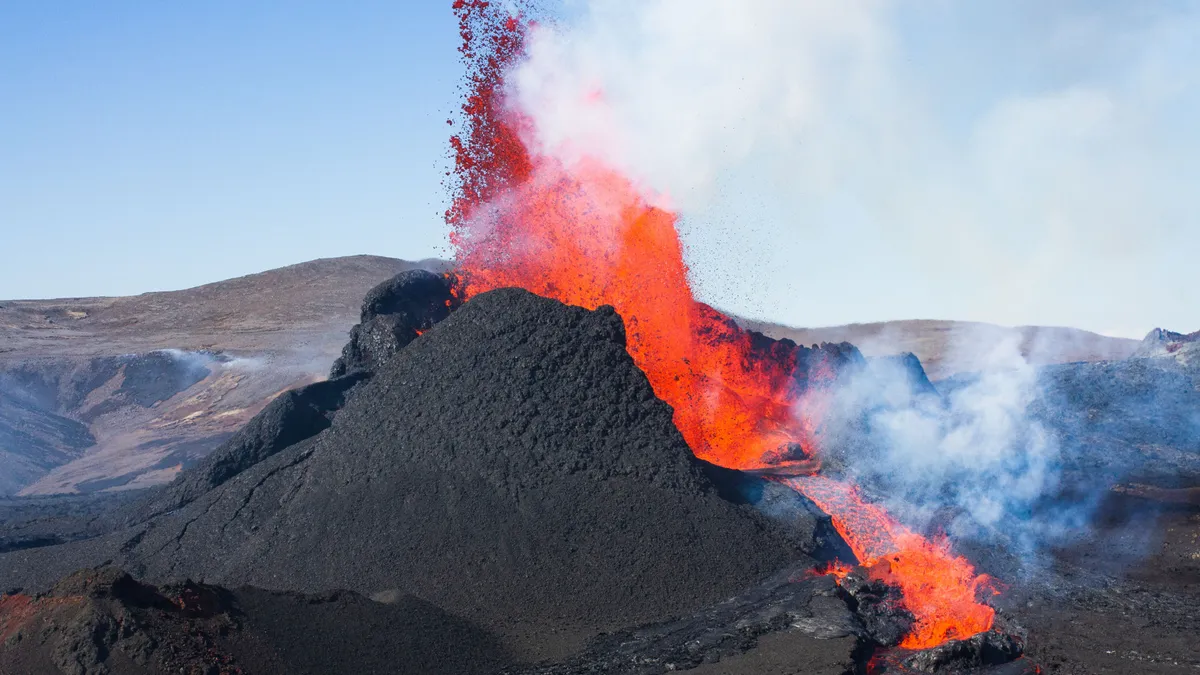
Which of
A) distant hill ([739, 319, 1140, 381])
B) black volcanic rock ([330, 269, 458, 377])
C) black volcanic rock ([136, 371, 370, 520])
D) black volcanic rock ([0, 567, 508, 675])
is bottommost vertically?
black volcanic rock ([0, 567, 508, 675])

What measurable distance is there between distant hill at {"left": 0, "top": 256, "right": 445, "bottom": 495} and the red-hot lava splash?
15046 mm

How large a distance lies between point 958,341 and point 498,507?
47.1 m

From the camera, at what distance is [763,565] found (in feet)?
51.3

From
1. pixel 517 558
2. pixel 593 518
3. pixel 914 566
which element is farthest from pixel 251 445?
pixel 914 566

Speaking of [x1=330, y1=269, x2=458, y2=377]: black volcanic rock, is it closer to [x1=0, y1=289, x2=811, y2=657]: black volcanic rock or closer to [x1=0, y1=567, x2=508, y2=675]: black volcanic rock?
[x1=0, y1=289, x2=811, y2=657]: black volcanic rock

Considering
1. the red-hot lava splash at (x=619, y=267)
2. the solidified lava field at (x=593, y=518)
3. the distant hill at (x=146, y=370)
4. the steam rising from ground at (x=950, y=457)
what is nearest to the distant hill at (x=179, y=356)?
the distant hill at (x=146, y=370)

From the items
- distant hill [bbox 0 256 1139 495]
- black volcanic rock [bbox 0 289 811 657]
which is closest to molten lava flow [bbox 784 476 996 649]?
black volcanic rock [bbox 0 289 811 657]

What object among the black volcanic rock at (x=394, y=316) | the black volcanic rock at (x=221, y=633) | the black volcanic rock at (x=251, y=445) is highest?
the black volcanic rock at (x=394, y=316)

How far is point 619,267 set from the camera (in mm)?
23297

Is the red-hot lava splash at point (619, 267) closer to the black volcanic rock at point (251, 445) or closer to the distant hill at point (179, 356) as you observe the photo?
the black volcanic rock at point (251, 445)

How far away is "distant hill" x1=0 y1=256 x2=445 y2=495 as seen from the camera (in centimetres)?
3572

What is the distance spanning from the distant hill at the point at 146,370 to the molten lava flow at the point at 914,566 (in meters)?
23.0

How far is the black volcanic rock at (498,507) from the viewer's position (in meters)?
14.9

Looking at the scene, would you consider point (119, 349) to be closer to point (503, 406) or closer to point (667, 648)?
point (503, 406)
